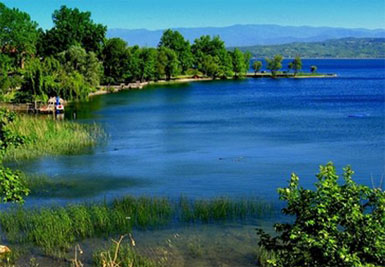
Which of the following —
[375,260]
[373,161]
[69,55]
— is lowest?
[373,161]

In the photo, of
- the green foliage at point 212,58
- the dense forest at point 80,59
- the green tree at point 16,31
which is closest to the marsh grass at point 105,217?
the dense forest at point 80,59

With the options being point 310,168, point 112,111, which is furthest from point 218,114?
point 310,168

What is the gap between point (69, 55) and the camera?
262 feet

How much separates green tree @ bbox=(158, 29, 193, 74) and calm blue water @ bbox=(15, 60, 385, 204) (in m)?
55.9

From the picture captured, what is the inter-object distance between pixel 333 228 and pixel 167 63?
352 feet

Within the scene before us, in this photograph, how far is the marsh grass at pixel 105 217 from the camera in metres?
17.0

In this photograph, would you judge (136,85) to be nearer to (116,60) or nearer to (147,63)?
(116,60)

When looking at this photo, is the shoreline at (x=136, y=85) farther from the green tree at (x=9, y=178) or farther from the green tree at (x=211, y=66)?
the green tree at (x=9, y=178)

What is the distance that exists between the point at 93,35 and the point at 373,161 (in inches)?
3067

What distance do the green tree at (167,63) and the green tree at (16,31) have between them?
31011 mm

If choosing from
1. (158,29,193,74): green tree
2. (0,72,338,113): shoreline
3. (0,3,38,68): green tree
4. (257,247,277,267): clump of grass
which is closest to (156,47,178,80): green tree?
(0,72,338,113): shoreline

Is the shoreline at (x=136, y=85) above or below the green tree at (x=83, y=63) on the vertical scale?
below

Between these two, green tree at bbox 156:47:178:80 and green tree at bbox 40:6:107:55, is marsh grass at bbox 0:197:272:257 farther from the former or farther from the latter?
green tree at bbox 156:47:178:80

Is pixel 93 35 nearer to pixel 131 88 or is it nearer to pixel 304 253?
pixel 131 88
